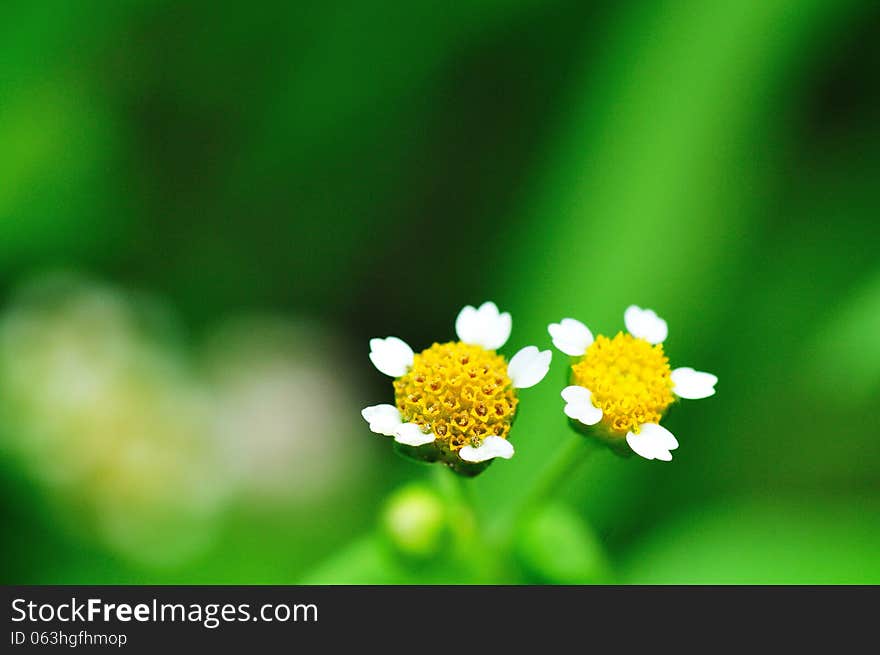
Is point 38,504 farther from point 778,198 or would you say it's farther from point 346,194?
point 778,198

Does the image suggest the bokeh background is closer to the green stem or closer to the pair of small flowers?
the green stem

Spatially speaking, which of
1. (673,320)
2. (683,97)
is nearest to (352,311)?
(673,320)

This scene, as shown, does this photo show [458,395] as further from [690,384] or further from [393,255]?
[393,255]

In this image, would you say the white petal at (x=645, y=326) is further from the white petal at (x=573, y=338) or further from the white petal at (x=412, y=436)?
the white petal at (x=412, y=436)

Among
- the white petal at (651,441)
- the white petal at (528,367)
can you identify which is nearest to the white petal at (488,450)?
the white petal at (528,367)

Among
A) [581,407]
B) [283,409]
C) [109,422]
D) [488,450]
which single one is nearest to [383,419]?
[488,450]

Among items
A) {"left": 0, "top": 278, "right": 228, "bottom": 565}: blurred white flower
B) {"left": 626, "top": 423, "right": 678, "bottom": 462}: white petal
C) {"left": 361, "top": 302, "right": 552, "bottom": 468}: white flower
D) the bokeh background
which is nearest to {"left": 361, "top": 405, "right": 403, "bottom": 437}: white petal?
{"left": 361, "top": 302, "right": 552, "bottom": 468}: white flower
